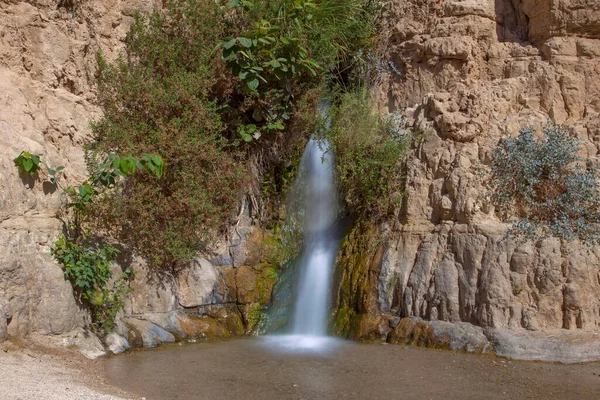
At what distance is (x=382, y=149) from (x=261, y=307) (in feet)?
10.5

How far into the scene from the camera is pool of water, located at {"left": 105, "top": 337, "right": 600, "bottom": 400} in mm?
5910

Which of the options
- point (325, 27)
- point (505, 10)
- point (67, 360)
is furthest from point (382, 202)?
point (67, 360)

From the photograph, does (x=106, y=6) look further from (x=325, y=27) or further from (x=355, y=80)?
(x=355, y=80)

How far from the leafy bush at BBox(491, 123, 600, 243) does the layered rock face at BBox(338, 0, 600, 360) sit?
21cm

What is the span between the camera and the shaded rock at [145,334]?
7906 millimetres

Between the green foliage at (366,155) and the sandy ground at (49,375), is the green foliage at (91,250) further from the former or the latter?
the green foliage at (366,155)

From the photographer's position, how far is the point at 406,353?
7629 mm

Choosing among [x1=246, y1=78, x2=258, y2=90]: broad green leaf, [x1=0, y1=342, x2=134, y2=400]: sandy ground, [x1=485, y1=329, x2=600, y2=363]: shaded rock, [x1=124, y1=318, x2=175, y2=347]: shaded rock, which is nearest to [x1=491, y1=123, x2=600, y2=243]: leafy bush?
[x1=485, y1=329, x2=600, y2=363]: shaded rock

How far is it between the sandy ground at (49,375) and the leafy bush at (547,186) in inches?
218

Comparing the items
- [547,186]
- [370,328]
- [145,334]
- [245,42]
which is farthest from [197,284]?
[547,186]

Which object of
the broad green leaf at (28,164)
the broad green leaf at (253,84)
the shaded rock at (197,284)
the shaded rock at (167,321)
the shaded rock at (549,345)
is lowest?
the shaded rock at (167,321)

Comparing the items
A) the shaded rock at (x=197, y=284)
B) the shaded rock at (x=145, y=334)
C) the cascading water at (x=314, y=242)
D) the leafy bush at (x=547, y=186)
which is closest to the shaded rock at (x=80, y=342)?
the shaded rock at (x=145, y=334)

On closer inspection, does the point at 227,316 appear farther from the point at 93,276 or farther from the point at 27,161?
the point at 27,161

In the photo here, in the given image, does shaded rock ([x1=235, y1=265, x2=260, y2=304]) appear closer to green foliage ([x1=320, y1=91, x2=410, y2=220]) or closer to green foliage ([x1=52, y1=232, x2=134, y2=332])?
green foliage ([x1=320, y1=91, x2=410, y2=220])
